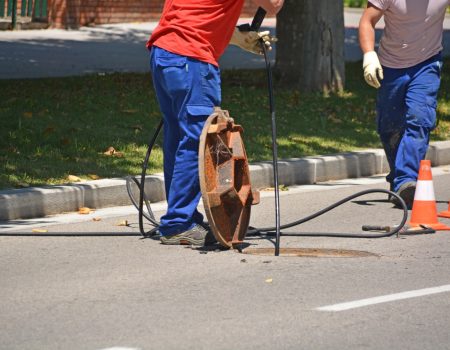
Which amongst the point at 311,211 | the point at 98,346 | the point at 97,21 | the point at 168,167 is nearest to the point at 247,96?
the point at 311,211

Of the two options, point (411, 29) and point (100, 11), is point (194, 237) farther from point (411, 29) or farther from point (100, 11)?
point (100, 11)

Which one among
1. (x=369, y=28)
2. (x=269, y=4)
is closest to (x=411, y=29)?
(x=369, y=28)

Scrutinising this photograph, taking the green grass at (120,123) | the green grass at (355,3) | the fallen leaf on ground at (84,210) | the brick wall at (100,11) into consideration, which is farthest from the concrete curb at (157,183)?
the green grass at (355,3)

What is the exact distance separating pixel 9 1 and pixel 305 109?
439 inches

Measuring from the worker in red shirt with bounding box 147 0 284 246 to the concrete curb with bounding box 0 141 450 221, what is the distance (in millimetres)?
1581

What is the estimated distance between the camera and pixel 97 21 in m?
26.6

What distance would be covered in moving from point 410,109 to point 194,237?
7.78 ft

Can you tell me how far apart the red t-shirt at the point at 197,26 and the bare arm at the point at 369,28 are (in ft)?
5.92

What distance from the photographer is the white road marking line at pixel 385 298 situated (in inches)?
240

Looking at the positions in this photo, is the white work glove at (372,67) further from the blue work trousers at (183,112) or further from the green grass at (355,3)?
the green grass at (355,3)

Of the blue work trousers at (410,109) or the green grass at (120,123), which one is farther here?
the green grass at (120,123)

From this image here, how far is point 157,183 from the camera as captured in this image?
9.88 m

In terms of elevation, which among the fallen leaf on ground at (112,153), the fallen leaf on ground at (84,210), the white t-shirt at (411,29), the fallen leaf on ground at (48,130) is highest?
the white t-shirt at (411,29)

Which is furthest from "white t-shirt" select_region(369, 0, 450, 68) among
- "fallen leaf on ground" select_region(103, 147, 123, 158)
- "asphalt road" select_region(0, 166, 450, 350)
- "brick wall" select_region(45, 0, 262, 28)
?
"brick wall" select_region(45, 0, 262, 28)
